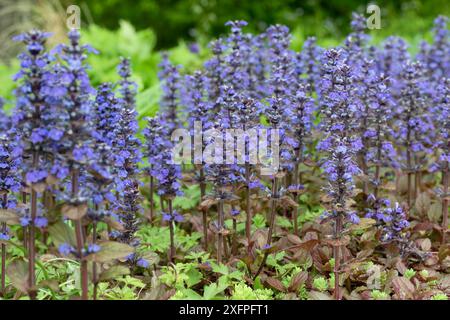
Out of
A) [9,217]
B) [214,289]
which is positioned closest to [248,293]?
[214,289]

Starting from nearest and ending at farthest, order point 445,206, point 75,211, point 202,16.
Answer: point 75,211 → point 445,206 → point 202,16

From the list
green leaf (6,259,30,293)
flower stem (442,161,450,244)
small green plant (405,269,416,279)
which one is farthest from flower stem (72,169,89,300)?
flower stem (442,161,450,244)

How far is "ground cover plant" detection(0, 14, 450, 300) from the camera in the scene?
135 inches

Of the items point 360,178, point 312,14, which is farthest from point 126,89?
point 312,14

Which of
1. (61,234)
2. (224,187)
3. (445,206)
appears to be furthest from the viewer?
(445,206)

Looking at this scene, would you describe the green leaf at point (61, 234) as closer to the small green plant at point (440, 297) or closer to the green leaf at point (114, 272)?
the green leaf at point (114, 272)

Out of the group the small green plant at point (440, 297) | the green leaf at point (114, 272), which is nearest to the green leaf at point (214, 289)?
the green leaf at point (114, 272)

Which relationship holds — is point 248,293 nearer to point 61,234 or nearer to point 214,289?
point 214,289

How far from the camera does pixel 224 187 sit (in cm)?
430

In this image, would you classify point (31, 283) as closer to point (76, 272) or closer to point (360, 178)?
point (76, 272)

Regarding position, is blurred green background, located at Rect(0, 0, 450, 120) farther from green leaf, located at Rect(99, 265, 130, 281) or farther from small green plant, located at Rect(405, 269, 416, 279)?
green leaf, located at Rect(99, 265, 130, 281)

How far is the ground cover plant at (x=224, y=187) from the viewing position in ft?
11.2

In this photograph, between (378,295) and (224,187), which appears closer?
(378,295)

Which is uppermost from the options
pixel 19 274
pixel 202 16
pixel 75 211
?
pixel 202 16
